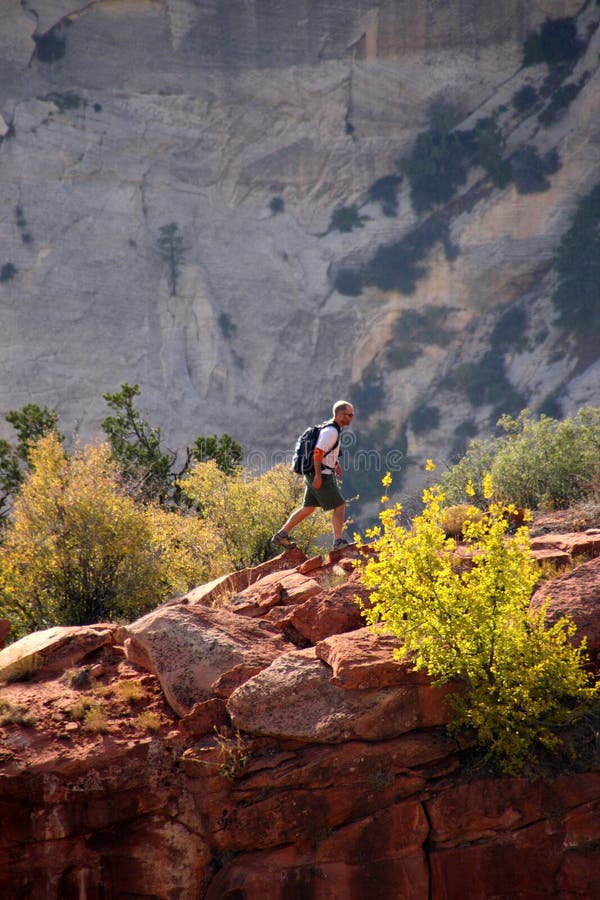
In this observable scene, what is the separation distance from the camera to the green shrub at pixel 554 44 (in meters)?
64.6

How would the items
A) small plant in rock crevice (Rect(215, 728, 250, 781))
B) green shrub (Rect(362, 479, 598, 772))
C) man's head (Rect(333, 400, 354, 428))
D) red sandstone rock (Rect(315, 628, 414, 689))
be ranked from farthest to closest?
1. man's head (Rect(333, 400, 354, 428))
2. red sandstone rock (Rect(315, 628, 414, 689))
3. small plant in rock crevice (Rect(215, 728, 250, 781))
4. green shrub (Rect(362, 479, 598, 772))

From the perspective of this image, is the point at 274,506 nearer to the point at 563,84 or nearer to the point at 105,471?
the point at 105,471

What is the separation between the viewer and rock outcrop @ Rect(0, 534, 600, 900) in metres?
7.41

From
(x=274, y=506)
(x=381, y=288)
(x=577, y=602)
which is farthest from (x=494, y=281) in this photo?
(x=577, y=602)

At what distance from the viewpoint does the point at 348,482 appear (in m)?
61.4

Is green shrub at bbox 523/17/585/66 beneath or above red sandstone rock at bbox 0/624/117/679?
above

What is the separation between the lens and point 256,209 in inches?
2530

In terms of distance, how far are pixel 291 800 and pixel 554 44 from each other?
67451mm

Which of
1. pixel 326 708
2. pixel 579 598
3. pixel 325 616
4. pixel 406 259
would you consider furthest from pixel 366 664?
pixel 406 259

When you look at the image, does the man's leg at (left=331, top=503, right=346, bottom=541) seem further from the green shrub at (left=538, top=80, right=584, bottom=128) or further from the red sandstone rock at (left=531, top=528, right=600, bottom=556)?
the green shrub at (left=538, top=80, right=584, bottom=128)

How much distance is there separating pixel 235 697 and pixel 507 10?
69.6 m

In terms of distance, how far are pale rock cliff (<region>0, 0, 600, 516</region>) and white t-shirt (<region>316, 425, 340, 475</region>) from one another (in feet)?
142

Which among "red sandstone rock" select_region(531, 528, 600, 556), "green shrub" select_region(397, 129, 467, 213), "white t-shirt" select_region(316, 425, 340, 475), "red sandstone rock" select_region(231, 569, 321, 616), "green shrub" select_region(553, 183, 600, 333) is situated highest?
"green shrub" select_region(397, 129, 467, 213)

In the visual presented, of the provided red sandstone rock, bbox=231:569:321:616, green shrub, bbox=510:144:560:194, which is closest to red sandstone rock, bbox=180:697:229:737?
red sandstone rock, bbox=231:569:321:616
